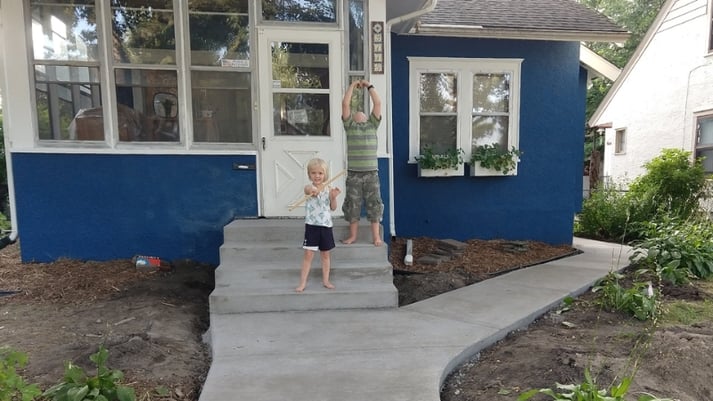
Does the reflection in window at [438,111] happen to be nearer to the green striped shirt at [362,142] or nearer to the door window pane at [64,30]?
the green striped shirt at [362,142]

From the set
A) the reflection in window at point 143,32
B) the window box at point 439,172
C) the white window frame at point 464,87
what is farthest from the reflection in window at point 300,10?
the window box at point 439,172

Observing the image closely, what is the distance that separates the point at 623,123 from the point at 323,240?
14.9 metres

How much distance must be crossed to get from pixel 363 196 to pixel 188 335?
7.07 ft

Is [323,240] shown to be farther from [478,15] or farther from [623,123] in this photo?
[623,123]

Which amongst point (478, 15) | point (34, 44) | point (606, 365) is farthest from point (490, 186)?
point (34, 44)

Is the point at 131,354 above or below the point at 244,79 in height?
below

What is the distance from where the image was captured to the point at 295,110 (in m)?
5.18

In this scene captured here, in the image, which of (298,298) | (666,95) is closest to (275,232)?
(298,298)

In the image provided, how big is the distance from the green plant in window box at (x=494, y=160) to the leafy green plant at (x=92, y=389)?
5756mm

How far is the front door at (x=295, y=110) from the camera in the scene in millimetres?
5062

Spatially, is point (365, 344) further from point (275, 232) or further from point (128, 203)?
point (128, 203)

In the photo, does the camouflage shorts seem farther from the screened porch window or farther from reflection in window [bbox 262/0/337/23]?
the screened porch window

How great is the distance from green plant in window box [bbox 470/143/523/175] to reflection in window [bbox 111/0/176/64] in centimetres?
450

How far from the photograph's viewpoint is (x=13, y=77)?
472 centimetres
